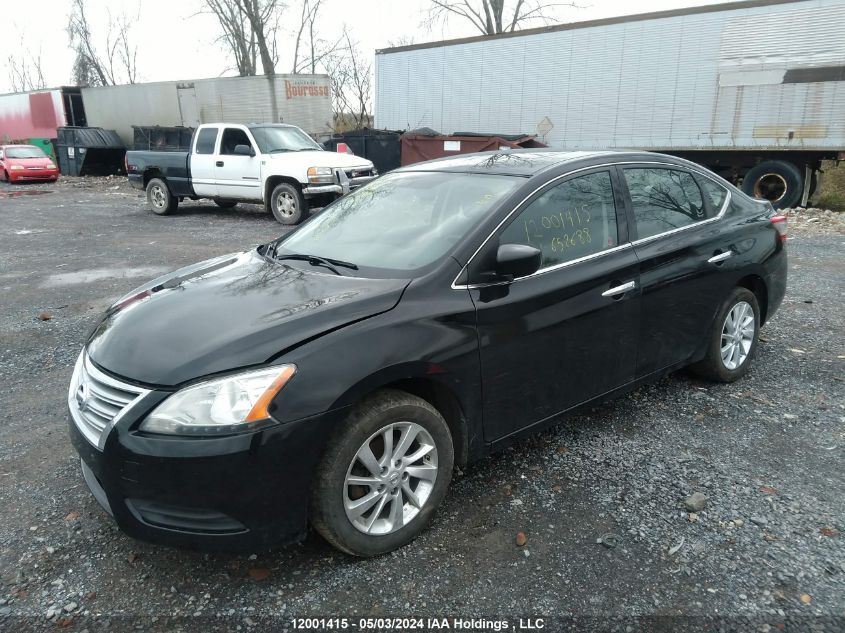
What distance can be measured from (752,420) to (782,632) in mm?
1840

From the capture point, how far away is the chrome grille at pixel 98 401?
7.73 feet

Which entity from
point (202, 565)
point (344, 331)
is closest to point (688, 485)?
point (344, 331)

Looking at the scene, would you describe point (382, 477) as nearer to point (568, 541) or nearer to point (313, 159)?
point (568, 541)

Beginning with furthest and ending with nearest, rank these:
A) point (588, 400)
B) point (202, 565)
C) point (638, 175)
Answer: point (638, 175), point (588, 400), point (202, 565)

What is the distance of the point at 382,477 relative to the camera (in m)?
2.55

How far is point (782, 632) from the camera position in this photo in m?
2.20

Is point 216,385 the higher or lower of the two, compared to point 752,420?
higher

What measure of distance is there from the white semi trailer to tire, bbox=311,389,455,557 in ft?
36.2

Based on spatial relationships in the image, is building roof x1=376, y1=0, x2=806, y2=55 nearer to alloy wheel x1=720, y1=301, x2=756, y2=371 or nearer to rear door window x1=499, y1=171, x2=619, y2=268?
alloy wheel x1=720, y1=301, x2=756, y2=371

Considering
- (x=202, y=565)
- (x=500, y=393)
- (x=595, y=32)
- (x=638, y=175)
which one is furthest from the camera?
(x=595, y=32)

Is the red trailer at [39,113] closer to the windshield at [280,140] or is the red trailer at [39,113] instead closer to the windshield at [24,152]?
the windshield at [24,152]

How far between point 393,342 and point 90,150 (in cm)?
2639

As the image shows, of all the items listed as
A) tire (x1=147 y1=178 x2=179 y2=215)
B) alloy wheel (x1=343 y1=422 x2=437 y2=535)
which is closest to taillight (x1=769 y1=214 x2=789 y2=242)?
alloy wheel (x1=343 y1=422 x2=437 y2=535)

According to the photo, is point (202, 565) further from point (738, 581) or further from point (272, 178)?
point (272, 178)
